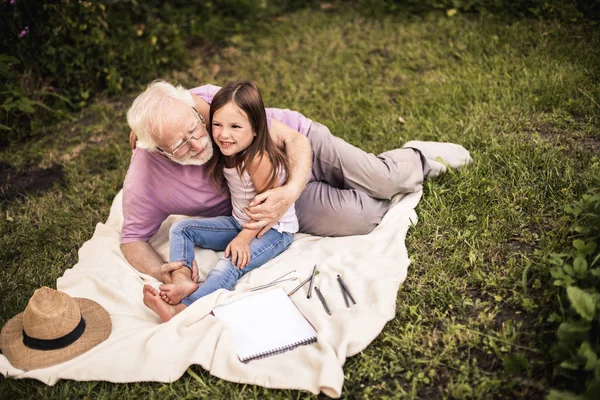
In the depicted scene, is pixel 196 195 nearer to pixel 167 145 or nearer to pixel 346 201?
pixel 167 145

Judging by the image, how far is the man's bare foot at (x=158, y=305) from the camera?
3.26m

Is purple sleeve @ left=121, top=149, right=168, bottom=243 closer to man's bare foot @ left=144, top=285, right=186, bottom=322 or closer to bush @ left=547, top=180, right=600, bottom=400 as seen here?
man's bare foot @ left=144, top=285, right=186, bottom=322

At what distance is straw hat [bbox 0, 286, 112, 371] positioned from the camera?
291cm

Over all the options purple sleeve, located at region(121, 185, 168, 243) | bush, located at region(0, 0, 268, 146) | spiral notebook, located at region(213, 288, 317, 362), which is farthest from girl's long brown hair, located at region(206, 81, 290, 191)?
bush, located at region(0, 0, 268, 146)

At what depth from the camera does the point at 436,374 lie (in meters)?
2.73

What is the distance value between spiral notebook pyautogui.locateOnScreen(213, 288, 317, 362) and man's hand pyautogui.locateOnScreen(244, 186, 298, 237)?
0.48 meters

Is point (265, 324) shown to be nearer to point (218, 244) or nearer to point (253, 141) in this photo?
point (218, 244)

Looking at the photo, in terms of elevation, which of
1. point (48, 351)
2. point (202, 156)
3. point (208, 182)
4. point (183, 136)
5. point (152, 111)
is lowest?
point (48, 351)

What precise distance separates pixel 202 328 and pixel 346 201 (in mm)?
1448

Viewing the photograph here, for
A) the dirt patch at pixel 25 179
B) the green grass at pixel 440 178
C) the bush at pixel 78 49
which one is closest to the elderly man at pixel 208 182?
the green grass at pixel 440 178

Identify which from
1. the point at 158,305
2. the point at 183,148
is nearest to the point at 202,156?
the point at 183,148

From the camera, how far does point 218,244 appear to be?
155 inches

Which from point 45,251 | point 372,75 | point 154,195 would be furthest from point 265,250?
point 372,75

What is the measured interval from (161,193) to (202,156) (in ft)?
1.67
